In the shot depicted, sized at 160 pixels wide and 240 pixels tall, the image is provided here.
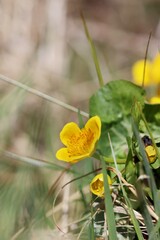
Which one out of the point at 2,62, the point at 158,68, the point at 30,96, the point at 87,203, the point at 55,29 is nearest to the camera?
the point at 87,203

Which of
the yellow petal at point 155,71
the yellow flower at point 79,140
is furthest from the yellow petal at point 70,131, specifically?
the yellow petal at point 155,71

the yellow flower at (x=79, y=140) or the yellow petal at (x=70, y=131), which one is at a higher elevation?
the yellow petal at (x=70, y=131)

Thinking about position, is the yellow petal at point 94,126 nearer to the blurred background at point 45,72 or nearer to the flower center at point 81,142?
the flower center at point 81,142

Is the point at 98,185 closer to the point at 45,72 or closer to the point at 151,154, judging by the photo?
the point at 151,154

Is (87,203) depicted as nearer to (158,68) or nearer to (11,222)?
(11,222)

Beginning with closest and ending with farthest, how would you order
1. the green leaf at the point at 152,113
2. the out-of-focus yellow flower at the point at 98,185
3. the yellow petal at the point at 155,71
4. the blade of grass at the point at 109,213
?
the blade of grass at the point at 109,213 → the out-of-focus yellow flower at the point at 98,185 → the green leaf at the point at 152,113 → the yellow petal at the point at 155,71

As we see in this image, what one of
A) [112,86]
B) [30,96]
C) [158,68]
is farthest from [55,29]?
[112,86]

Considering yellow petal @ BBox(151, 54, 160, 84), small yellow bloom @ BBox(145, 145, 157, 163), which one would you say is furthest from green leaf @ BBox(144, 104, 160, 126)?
yellow petal @ BBox(151, 54, 160, 84)

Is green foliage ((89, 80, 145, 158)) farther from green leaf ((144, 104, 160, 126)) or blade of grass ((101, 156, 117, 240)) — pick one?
blade of grass ((101, 156, 117, 240))
